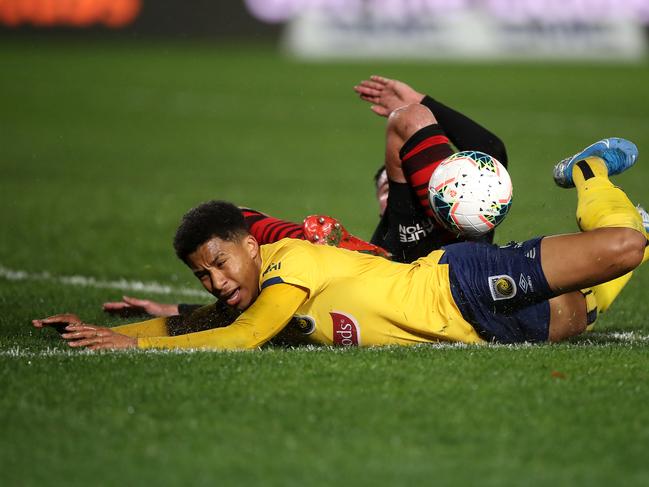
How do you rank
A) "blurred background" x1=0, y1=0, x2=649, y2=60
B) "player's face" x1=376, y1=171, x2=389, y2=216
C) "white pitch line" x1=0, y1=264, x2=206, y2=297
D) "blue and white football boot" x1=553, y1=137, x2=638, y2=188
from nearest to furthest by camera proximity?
"blue and white football boot" x1=553, y1=137, x2=638, y2=188 < "player's face" x1=376, y1=171, x2=389, y2=216 < "white pitch line" x1=0, y1=264, x2=206, y2=297 < "blurred background" x1=0, y1=0, x2=649, y2=60

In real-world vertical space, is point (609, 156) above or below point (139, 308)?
above

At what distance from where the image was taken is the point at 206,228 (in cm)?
550

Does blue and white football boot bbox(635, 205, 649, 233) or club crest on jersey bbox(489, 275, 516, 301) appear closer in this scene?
club crest on jersey bbox(489, 275, 516, 301)

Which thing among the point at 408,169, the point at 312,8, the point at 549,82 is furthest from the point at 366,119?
the point at 408,169

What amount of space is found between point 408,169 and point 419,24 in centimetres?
2723

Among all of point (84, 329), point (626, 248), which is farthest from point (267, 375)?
point (626, 248)

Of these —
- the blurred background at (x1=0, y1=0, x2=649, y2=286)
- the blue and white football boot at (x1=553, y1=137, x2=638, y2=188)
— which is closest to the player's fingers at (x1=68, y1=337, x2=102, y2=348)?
the blue and white football boot at (x1=553, y1=137, x2=638, y2=188)

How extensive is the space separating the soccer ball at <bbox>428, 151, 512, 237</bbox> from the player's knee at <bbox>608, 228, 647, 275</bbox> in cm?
91

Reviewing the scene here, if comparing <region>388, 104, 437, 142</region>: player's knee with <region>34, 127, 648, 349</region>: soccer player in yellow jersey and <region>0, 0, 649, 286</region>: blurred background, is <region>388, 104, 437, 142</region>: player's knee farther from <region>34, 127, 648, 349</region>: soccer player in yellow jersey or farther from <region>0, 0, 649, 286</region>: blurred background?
<region>0, 0, 649, 286</region>: blurred background

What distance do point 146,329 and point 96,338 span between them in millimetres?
700

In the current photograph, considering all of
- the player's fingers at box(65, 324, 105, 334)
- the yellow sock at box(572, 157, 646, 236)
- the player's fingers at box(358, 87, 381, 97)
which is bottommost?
the player's fingers at box(65, 324, 105, 334)

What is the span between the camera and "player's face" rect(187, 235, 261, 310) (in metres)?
5.47

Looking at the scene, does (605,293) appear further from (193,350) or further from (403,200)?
(193,350)

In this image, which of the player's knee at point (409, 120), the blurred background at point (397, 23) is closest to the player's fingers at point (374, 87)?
the player's knee at point (409, 120)
